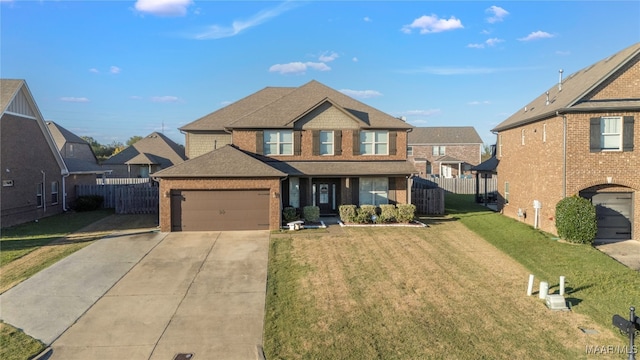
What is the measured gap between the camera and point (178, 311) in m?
9.76

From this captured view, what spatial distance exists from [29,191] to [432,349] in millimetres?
23176

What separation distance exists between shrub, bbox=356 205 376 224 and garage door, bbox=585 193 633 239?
31.4 feet

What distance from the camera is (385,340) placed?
27.1ft

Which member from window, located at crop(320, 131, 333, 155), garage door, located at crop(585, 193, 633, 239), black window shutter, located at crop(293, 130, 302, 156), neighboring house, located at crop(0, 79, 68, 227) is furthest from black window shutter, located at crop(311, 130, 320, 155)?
neighboring house, located at crop(0, 79, 68, 227)

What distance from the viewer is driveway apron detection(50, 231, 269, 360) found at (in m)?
7.95

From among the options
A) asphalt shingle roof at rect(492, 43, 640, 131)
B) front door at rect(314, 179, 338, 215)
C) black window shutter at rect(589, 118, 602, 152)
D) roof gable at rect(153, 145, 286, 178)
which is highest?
asphalt shingle roof at rect(492, 43, 640, 131)

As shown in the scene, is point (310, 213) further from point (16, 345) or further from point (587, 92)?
point (16, 345)

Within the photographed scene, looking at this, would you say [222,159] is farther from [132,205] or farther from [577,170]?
[577,170]

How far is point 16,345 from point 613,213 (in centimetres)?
2098

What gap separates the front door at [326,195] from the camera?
22578 millimetres

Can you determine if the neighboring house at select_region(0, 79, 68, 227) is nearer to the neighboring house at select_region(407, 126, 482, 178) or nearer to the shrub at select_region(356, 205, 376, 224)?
the shrub at select_region(356, 205, 376, 224)

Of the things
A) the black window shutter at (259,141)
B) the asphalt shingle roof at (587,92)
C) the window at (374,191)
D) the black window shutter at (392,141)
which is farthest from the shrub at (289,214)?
the asphalt shingle roof at (587,92)

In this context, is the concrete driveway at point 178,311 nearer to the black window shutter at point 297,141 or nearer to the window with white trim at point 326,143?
the black window shutter at point 297,141

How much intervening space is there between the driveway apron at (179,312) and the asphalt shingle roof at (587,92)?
14.3 m
